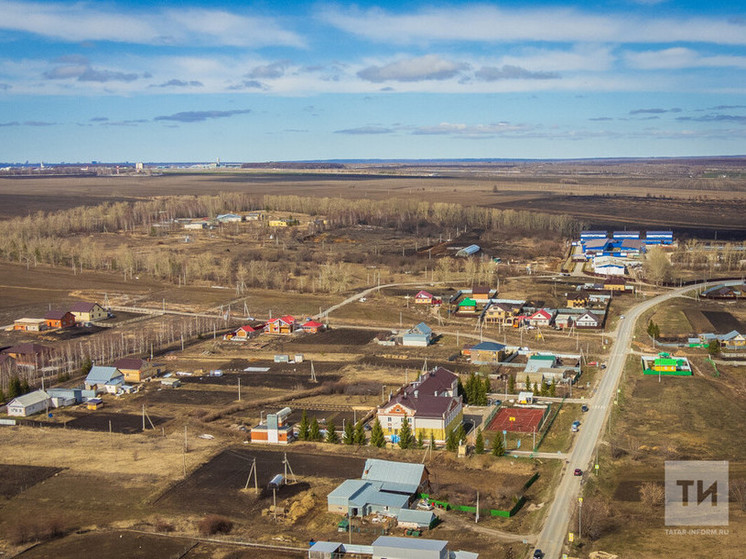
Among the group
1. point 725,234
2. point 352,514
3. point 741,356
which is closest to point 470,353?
point 741,356

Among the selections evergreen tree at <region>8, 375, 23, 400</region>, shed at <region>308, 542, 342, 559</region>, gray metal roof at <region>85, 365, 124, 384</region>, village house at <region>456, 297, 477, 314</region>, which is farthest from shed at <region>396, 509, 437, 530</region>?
village house at <region>456, 297, 477, 314</region>

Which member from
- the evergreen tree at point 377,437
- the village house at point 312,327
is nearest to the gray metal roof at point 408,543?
the evergreen tree at point 377,437

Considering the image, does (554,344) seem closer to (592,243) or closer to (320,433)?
(320,433)

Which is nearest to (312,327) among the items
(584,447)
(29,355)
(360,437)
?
(29,355)

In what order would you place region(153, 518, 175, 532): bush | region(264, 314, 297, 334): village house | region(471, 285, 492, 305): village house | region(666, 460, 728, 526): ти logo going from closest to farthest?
1. region(666, 460, 728, 526): ти logo
2. region(153, 518, 175, 532): bush
3. region(264, 314, 297, 334): village house
4. region(471, 285, 492, 305): village house

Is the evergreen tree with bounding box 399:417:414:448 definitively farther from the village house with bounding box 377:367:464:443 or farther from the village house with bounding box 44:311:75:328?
the village house with bounding box 44:311:75:328
